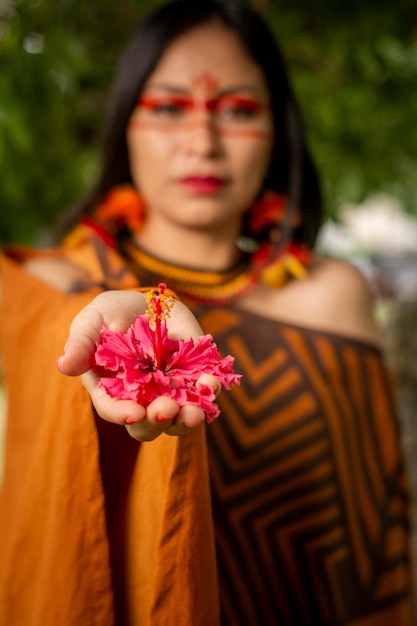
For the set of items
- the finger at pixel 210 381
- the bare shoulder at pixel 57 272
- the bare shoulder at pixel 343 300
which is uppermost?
the finger at pixel 210 381

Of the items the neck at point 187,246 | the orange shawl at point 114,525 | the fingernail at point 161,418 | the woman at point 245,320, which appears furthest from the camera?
the neck at point 187,246

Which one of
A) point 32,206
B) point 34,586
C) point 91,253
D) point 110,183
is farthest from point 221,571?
point 32,206

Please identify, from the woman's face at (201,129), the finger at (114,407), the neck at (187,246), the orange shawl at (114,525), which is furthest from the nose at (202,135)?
the finger at (114,407)

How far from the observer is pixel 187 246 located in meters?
0.82

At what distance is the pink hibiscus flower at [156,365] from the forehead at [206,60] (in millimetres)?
478

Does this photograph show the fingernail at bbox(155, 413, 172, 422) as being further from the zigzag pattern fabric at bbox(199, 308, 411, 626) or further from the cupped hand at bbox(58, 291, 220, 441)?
the zigzag pattern fabric at bbox(199, 308, 411, 626)

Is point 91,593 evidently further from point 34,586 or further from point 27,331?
point 27,331

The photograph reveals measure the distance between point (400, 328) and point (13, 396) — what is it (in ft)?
3.17

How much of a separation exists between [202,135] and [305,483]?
1.28ft

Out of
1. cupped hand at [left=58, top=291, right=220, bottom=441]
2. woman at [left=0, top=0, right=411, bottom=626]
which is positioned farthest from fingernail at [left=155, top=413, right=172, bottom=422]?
woman at [left=0, top=0, right=411, bottom=626]

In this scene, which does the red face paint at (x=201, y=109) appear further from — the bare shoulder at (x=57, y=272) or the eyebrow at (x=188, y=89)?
the bare shoulder at (x=57, y=272)

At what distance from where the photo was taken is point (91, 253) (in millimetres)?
758

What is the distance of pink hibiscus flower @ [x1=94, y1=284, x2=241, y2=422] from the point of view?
1.13 ft

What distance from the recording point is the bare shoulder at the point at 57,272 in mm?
710
